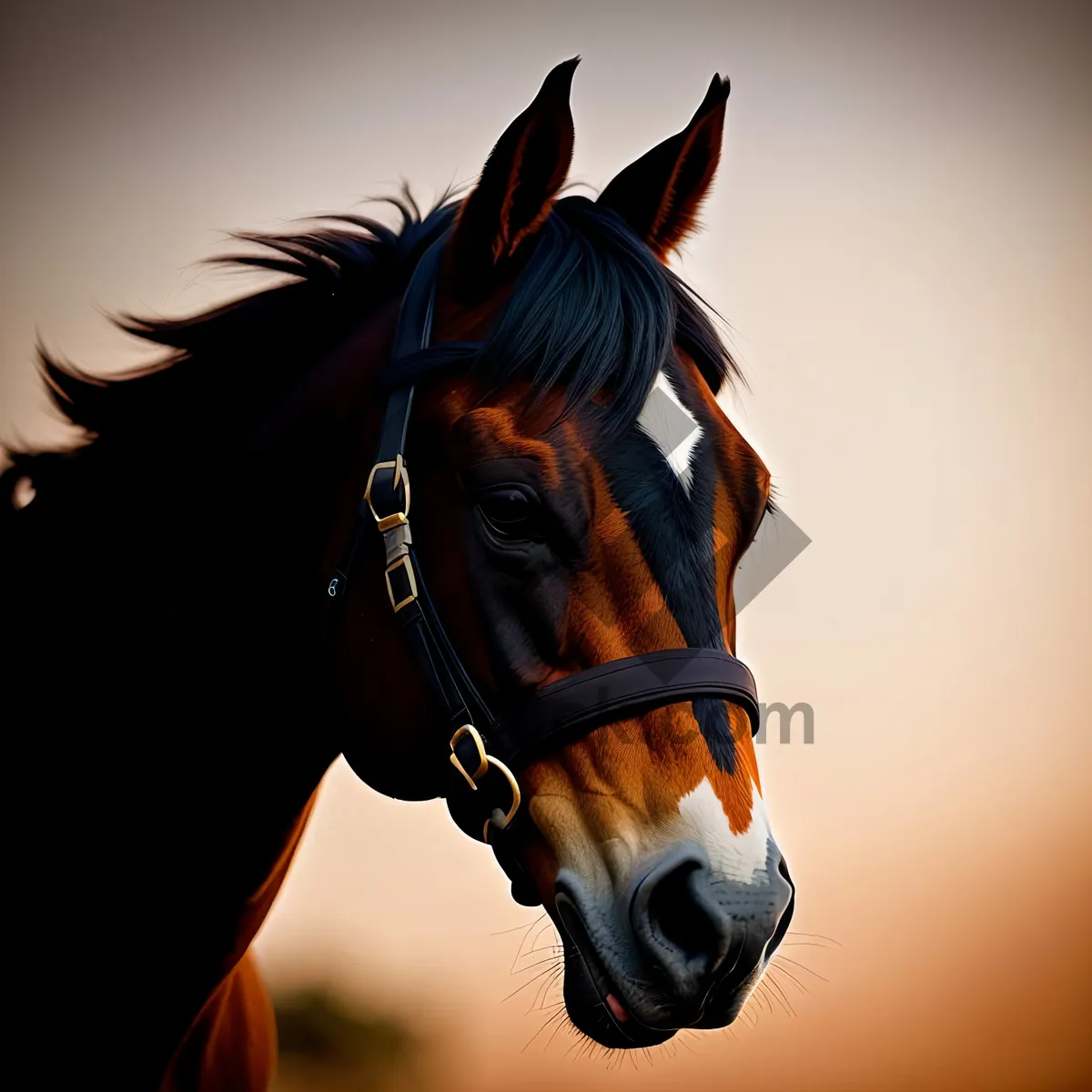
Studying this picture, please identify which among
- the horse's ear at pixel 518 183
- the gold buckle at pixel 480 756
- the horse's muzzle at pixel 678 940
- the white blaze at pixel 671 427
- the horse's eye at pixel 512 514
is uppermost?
the horse's ear at pixel 518 183

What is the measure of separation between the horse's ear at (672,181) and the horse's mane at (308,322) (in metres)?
0.09

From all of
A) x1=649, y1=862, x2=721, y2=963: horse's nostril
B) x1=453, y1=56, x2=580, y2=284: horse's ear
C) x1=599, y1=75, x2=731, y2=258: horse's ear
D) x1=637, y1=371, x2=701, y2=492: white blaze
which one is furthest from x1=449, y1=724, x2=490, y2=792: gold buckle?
x1=599, y1=75, x2=731, y2=258: horse's ear

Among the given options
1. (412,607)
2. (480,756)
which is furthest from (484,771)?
(412,607)

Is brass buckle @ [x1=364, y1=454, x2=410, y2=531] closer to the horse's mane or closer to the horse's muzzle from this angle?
the horse's mane

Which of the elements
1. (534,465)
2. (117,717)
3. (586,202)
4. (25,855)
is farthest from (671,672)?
(25,855)

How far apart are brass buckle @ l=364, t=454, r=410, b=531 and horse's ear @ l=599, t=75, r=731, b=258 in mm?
588

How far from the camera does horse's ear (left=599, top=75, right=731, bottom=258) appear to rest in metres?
1.47

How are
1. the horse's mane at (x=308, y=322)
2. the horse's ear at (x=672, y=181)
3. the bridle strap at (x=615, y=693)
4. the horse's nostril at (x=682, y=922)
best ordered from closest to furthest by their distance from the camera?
1. the horse's nostril at (x=682, y=922)
2. the bridle strap at (x=615, y=693)
3. the horse's mane at (x=308, y=322)
4. the horse's ear at (x=672, y=181)

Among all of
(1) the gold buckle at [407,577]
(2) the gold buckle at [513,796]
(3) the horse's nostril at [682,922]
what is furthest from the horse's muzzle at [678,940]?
(1) the gold buckle at [407,577]

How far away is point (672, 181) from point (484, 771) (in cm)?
99

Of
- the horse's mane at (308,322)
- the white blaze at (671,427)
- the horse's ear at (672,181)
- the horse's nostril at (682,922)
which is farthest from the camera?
the horse's ear at (672,181)

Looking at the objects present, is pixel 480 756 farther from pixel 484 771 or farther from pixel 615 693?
pixel 615 693

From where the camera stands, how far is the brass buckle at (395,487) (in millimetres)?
1288

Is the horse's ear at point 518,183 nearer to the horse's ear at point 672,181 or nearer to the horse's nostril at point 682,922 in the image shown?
the horse's ear at point 672,181
